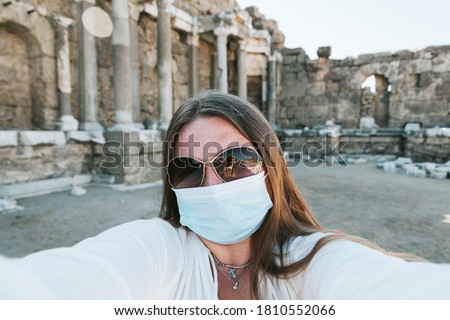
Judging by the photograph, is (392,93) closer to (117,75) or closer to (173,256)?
(117,75)

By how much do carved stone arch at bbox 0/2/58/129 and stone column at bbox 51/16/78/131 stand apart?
0.64ft

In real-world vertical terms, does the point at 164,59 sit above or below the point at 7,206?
above

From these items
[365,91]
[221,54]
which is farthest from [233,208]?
[365,91]

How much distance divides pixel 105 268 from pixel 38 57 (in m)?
8.15

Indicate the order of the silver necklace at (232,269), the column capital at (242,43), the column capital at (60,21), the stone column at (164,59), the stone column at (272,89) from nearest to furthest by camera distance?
the silver necklace at (232,269)
the column capital at (60,21)
the stone column at (164,59)
the column capital at (242,43)
the stone column at (272,89)

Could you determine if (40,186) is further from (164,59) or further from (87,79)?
(164,59)

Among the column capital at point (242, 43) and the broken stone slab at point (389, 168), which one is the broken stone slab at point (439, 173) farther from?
the column capital at point (242, 43)

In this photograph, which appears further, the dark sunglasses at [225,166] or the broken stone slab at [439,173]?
the broken stone slab at [439,173]

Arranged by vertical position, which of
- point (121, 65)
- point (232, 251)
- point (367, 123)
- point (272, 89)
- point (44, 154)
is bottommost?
point (232, 251)

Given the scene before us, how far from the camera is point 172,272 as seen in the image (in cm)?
122

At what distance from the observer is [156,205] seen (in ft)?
17.5

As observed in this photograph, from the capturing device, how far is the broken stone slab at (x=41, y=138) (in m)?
5.93

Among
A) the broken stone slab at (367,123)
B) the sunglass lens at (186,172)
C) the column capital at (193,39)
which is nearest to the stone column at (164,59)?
the column capital at (193,39)

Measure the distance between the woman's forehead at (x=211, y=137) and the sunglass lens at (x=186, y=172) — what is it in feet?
0.17
